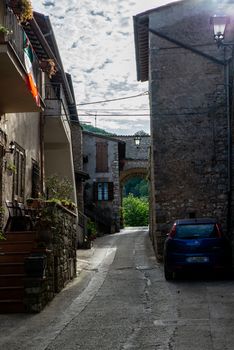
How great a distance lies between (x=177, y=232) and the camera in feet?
36.8

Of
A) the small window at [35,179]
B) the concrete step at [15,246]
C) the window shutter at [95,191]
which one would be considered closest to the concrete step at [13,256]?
the concrete step at [15,246]

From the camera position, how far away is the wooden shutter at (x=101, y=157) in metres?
34.0

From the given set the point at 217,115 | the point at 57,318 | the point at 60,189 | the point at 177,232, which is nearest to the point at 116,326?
the point at 57,318

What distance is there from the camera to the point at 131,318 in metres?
7.02

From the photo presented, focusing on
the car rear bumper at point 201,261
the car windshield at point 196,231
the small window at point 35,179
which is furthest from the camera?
the small window at point 35,179

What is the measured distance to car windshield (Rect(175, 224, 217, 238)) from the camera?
11.1 meters

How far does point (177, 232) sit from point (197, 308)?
378 cm

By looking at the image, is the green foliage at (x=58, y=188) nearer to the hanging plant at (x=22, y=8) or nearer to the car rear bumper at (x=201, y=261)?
the car rear bumper at (x=201, y=261)

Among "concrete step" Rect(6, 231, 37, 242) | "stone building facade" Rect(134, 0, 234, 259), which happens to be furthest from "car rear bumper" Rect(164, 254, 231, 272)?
"stone building facade" Rect(134, 0, 234, 259)

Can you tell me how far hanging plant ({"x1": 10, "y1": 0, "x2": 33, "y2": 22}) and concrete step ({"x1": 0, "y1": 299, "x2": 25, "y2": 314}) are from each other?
6.31m

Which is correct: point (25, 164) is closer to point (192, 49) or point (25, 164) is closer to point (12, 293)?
point (12, 293)

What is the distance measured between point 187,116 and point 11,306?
10716 mm

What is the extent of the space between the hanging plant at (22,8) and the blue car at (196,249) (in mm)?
6156

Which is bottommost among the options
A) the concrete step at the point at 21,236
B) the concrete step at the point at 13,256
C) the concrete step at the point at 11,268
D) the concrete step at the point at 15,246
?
the concrete step at the point at 11,268
